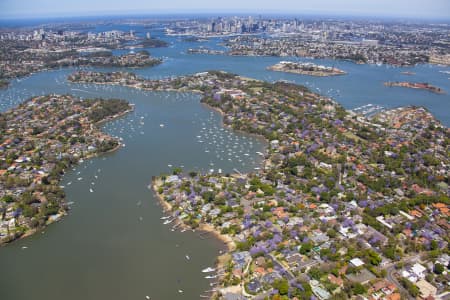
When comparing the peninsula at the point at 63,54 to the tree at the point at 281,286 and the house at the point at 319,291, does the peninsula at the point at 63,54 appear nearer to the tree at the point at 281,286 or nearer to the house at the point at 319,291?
the tree at the point at 281,286

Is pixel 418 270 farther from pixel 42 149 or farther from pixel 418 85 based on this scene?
pixel 418 85

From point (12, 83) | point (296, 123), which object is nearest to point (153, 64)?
point (12, 83)

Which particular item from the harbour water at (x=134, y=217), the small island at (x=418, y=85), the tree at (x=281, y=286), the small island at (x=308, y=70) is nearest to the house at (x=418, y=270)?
the tree at (x=281, y=286)

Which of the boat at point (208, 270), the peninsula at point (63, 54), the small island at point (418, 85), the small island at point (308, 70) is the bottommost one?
the boat at point (208, 270)

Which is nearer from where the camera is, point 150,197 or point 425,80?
point 150,197

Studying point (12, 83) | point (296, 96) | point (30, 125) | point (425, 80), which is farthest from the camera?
point (425, 80)

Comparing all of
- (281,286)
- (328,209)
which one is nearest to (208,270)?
(281,286)

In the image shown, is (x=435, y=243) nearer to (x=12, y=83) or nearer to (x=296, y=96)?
(x=296, y=96)
